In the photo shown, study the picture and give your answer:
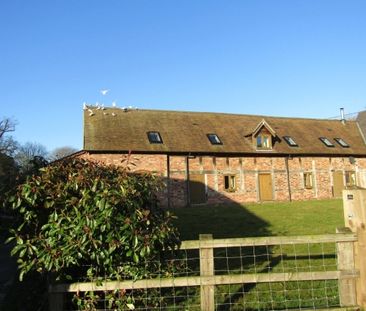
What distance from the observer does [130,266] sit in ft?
16.8

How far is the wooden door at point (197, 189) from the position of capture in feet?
89.0

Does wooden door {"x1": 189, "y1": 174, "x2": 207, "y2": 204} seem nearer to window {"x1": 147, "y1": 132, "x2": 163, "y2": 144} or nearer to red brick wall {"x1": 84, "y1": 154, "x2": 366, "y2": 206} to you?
red brick wall {"x1": 84, "y1": 154, "x2": 366, "y2": 206}

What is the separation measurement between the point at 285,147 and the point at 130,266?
26.7 metres

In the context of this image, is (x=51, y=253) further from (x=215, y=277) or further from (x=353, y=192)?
(x=353, y=192)

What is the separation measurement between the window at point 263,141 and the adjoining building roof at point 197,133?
444 millimetres

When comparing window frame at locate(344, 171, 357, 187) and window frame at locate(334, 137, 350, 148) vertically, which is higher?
window frame at locate(334, 137, 350, 148)

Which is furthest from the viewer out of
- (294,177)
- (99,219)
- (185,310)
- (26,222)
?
(294,177)

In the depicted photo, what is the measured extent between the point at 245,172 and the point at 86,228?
2467 centimetres

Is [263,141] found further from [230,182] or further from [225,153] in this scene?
[230,182]

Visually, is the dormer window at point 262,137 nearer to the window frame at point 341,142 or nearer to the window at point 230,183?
the window at point 230,183

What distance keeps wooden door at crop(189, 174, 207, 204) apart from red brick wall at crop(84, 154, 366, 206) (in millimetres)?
284

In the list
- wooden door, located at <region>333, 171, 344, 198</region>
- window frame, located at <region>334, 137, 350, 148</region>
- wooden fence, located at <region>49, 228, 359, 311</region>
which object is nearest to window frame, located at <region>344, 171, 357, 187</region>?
wooden door, located at <region>333, 171, 344, 198</region>

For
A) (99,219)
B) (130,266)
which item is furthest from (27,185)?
(130,266)

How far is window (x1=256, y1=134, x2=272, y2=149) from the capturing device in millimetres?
29844
